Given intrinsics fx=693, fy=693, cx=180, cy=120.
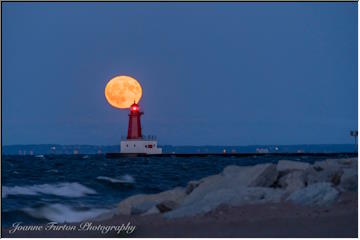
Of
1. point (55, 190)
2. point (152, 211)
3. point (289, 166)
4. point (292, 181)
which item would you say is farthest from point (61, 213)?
point (292, 181)

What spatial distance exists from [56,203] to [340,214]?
10520 mm

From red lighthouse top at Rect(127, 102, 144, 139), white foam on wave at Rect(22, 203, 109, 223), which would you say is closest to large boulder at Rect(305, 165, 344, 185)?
white foam on wave at Rect(22, 203, 109, 223)

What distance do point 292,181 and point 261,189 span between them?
826 mm

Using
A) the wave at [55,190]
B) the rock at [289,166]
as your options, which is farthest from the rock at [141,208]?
the wave at [55,190]

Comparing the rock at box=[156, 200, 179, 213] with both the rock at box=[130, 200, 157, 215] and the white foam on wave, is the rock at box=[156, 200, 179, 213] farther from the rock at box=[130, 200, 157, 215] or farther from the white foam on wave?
the white foam on wave

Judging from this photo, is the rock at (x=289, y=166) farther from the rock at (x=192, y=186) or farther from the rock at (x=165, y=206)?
the rock at (x=165, y=206)

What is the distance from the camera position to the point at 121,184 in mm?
25125

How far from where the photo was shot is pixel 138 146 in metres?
59.1

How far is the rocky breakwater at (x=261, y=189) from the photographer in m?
9.94

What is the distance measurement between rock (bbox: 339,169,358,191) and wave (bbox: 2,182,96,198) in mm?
11187

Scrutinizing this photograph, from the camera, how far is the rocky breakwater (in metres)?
9.94

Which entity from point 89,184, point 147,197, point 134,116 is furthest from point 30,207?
point 134,116

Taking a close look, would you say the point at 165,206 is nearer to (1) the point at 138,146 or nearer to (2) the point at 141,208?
(2) the point at 141,208

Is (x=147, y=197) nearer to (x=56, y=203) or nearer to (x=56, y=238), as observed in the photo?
(x=56, y=203)
